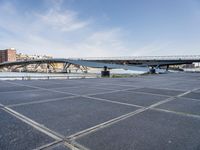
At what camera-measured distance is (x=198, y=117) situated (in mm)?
6156

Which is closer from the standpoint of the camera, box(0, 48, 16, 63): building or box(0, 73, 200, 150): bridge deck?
box(0, 73, 200, 150): bridge deck

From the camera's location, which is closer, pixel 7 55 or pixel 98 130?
pixel 98 130

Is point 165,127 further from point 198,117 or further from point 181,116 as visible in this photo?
point 198,117

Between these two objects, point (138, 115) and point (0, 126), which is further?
point (138, 115)

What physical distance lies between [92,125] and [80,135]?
86cm

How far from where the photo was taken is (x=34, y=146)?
12.0 ft

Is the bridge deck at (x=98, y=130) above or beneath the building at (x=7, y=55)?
beneath

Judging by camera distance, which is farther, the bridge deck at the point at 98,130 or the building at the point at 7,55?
the building at the point at 7,55

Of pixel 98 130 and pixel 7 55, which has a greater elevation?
pixel 7 55

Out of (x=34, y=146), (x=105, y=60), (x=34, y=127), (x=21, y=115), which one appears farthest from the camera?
(x=105, y=60)

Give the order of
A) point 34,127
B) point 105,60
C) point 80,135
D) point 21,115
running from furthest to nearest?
1. point 105,60
2. point 21,115
3. point 34,127
4. point 80,135

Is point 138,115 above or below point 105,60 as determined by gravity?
below

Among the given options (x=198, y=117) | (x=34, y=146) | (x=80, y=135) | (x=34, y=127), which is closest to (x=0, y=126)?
(x=34, y=127)

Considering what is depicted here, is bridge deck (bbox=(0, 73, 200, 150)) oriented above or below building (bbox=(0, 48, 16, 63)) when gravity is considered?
below
